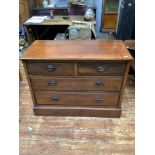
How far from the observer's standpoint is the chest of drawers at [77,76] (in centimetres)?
154

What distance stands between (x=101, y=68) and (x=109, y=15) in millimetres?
2866

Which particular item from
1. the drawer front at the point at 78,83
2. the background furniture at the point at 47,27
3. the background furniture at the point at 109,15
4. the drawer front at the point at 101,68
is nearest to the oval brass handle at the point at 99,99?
the drawer front at the point at 78,83

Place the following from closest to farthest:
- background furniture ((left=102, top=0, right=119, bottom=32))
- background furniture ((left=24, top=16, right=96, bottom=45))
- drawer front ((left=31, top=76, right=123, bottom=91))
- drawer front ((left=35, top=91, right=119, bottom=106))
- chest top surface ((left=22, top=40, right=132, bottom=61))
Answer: chest top surface ((left=22, top=40, right=132, bottom=61)) → drawer front ((left=31, top=76, right=123, bottom=91)) → drawer front ((left=35, top=91, right=119, bottom=106)) → background furniture ((left=24, top=16, right=96, bottom=45)) → background furniture ((left=102, top=0, right=119, bottom=32))

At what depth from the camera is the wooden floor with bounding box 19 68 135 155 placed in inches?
61.9

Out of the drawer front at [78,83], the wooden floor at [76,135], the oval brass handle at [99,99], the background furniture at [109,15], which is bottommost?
the wooden floor at [76,135]

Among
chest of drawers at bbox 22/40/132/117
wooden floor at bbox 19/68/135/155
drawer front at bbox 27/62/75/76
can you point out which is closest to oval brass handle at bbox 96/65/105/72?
chest of drawers at bbox 22/40/132/117

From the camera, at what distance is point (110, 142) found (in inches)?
64.3

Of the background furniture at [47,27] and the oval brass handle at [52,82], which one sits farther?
the background furniture at [47,27]

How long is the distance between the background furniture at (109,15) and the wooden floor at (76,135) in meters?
2.62

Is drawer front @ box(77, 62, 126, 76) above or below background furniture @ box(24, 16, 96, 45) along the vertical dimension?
below

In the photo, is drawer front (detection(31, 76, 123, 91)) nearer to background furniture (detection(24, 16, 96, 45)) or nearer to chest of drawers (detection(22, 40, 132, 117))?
chest of drawers (detection(22, 40, 132, 117))

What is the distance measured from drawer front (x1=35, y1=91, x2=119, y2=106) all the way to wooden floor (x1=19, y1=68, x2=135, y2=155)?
19 cm

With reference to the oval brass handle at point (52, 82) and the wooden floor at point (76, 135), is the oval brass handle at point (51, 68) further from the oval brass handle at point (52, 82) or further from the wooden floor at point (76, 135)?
the wooden floor at point (76, 135)
